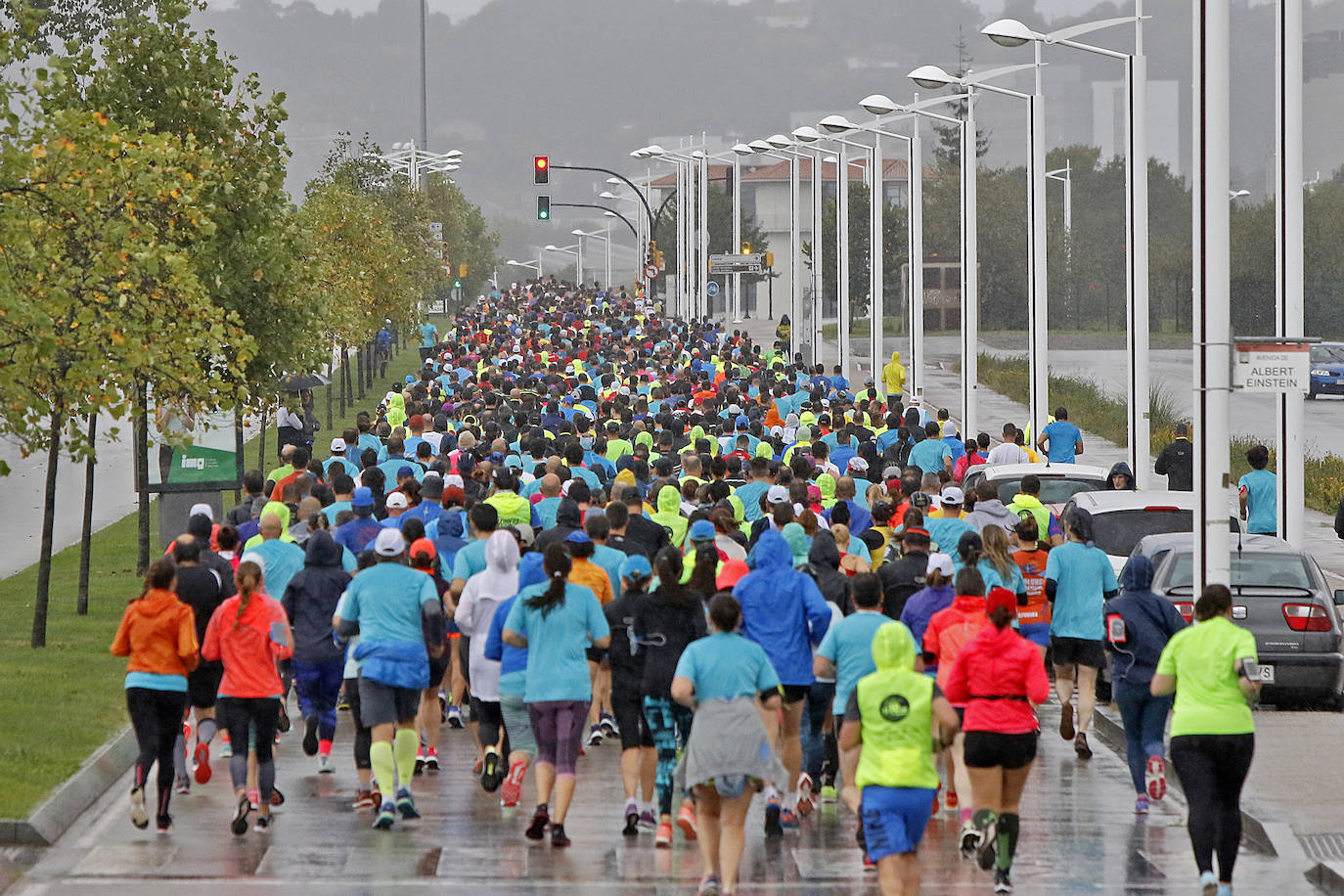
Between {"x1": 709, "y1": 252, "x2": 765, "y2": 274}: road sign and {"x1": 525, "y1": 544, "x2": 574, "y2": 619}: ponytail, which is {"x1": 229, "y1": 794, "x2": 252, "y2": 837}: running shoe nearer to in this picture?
{"x1": 525, "y1": 544, "x2": 574, "y2": 619}: ponytail

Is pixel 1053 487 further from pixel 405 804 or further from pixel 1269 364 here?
pixel 405 804

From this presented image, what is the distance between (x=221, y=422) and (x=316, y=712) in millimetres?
36626

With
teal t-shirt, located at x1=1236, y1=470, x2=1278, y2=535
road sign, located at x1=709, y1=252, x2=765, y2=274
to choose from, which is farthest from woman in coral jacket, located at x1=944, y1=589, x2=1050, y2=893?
road sign, located at x1=709, y1=252, x2=765, y2=274

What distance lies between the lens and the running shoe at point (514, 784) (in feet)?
38.9

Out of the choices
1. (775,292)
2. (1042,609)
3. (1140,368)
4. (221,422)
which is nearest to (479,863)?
(1042,609)

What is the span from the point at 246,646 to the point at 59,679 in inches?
221

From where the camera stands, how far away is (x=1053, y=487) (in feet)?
66.4

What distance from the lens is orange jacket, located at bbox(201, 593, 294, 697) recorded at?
37.4 feet

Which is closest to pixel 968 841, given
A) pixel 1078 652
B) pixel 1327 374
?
pixel 1078 652

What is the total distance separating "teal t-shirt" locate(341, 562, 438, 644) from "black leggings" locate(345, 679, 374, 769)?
1.58ft

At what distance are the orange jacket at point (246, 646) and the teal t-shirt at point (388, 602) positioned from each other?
1.33 ft

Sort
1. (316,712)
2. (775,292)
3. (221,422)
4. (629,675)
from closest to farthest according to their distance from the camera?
(629,675), (316,712), (221,422), (775,292)

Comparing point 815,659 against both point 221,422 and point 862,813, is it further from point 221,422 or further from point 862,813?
point 221,422

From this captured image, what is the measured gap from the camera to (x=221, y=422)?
4881 centimetres
